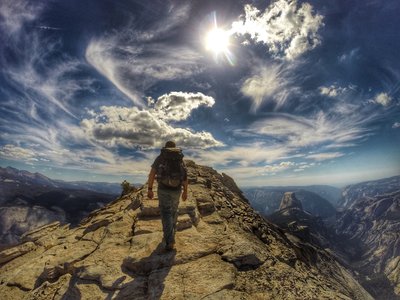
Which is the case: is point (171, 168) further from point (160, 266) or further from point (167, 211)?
point (160, 266)

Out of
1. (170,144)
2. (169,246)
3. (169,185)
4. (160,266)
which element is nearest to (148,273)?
(160,266)

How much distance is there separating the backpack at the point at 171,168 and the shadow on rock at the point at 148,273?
3.30m

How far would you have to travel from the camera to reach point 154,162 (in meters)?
12.8

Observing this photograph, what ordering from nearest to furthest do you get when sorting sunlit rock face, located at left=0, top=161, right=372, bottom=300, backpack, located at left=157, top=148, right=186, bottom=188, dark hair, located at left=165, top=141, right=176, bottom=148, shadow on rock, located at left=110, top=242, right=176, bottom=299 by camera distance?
shadow on rock, located at left=110, top=242, right=176, bottom=299 < sunlit rock face, located at left=0, top=161, right=372, bottom=300 < backpack, located at left=157, top=148, right=186, bottom=188 < dark hair, located at left=165, top=141, right=176, bottom=148

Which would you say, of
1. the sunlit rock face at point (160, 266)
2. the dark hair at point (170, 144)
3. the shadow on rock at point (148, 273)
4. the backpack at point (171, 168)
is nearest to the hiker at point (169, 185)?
the backpack at point (171, 168)

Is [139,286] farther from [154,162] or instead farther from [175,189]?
[154,162]

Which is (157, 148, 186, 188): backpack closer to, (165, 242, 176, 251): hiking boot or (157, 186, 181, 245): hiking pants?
(157, 186, 181, 245): hiking pants

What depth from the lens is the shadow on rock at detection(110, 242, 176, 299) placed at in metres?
9.88

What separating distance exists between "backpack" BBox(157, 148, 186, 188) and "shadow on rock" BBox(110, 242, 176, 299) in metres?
3.30

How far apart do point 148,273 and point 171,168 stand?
4769 millimetres

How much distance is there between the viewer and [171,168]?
12.5 meters

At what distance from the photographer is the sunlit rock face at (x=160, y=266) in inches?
402

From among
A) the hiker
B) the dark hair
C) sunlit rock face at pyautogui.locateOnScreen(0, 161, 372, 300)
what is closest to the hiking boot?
the hiker

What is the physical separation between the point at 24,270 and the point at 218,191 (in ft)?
52.2
